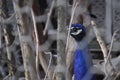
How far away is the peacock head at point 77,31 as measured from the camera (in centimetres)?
133

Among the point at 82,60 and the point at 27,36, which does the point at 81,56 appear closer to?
the point at 82,60

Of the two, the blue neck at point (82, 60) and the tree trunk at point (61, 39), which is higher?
the tree trunk at point (61, 39)

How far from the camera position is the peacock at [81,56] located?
1.34 m

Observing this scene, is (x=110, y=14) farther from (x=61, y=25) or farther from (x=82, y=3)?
(x=61, y=25)

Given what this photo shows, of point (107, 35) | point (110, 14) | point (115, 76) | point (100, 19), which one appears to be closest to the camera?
point (115, 76)

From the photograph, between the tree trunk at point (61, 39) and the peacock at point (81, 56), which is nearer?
the tree trunk at point (61, 39)

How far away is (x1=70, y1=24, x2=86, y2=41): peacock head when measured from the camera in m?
1.33

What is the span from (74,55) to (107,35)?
0.53 metres

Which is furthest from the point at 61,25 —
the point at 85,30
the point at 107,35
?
the point at 107,35

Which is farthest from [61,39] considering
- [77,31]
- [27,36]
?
→ [27,36]

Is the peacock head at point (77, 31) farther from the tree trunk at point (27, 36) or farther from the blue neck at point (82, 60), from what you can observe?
the tree trunk at point (27, 36)

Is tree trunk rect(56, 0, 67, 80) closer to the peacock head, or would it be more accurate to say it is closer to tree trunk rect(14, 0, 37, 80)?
the peacock head

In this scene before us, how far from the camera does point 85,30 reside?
4.54 ft

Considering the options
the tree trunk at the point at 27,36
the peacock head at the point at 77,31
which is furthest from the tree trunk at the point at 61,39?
the tree trunk at the point at 27,36
